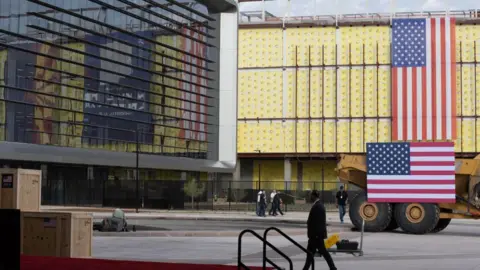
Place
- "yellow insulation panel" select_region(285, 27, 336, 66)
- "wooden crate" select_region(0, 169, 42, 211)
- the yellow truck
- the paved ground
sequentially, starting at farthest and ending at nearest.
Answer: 1. "yellow insulation panel" select_region(285, 27, 336, 66)
2. the yellow truck
3. the paved ground
4. "wooden crate" select_region(0, 169, 42, 211)

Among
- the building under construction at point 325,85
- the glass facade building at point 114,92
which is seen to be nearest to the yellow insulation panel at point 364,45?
the building under construction at point 325,85

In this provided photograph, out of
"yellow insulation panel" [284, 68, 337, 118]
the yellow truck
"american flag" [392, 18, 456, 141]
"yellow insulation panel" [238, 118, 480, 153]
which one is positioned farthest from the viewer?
"yellow insulation panel" [284, 68, 337, 118]

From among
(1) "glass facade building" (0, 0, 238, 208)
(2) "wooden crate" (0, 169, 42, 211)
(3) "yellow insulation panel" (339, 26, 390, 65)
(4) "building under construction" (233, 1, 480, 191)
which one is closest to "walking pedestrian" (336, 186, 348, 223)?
(1) "glass facade building" (0, 0, 238, 208)

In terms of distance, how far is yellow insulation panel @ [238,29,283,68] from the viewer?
8731cm

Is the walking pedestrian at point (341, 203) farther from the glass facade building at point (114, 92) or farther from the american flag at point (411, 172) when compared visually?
the glass facade building at point (114, 92)

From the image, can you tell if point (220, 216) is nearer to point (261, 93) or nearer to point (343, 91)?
point (343, 91)

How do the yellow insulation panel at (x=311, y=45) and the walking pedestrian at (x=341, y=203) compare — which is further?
the yellow insulation panel at (x=311, y=45)

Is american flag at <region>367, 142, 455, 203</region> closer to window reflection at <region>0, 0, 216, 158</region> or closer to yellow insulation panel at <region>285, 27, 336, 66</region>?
window reflection at <region>0, 0, 216, 158</region>

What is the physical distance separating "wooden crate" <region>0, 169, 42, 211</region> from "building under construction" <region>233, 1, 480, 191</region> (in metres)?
67.4

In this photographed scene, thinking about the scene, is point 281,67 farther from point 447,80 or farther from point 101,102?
point 101,102

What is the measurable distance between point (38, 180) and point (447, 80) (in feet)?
183

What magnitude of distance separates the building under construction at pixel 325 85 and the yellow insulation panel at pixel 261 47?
0.10 metres

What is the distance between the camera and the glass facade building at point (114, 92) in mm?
52312

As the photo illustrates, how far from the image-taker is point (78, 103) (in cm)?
5859
